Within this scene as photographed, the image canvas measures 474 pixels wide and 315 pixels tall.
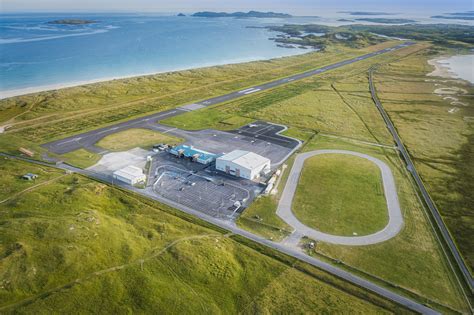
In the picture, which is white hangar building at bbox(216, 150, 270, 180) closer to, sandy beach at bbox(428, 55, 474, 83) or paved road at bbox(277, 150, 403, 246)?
paved road at bbox(277, 150, 403, 246)

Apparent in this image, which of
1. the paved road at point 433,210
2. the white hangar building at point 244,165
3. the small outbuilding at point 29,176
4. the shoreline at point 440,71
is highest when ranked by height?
the shoreline at point 440,71

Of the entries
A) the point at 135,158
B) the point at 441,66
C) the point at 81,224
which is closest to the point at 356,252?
the point at 81,224

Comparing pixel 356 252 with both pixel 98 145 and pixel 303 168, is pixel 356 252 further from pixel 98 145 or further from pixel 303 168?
pixel 98 145

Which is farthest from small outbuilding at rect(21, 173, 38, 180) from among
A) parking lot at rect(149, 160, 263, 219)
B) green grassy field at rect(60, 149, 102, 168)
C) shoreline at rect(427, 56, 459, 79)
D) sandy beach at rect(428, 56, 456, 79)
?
sandy beach at rect(428, 56, 456, 79)

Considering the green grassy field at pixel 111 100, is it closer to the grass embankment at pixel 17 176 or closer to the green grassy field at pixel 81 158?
the green grassy field at pixel 81 158

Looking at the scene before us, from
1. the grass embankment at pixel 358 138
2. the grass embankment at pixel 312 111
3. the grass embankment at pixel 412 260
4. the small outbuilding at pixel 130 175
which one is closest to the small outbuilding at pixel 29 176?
the small outbuilding at pixel 130 175

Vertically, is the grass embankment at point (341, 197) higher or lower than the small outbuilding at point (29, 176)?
lower
